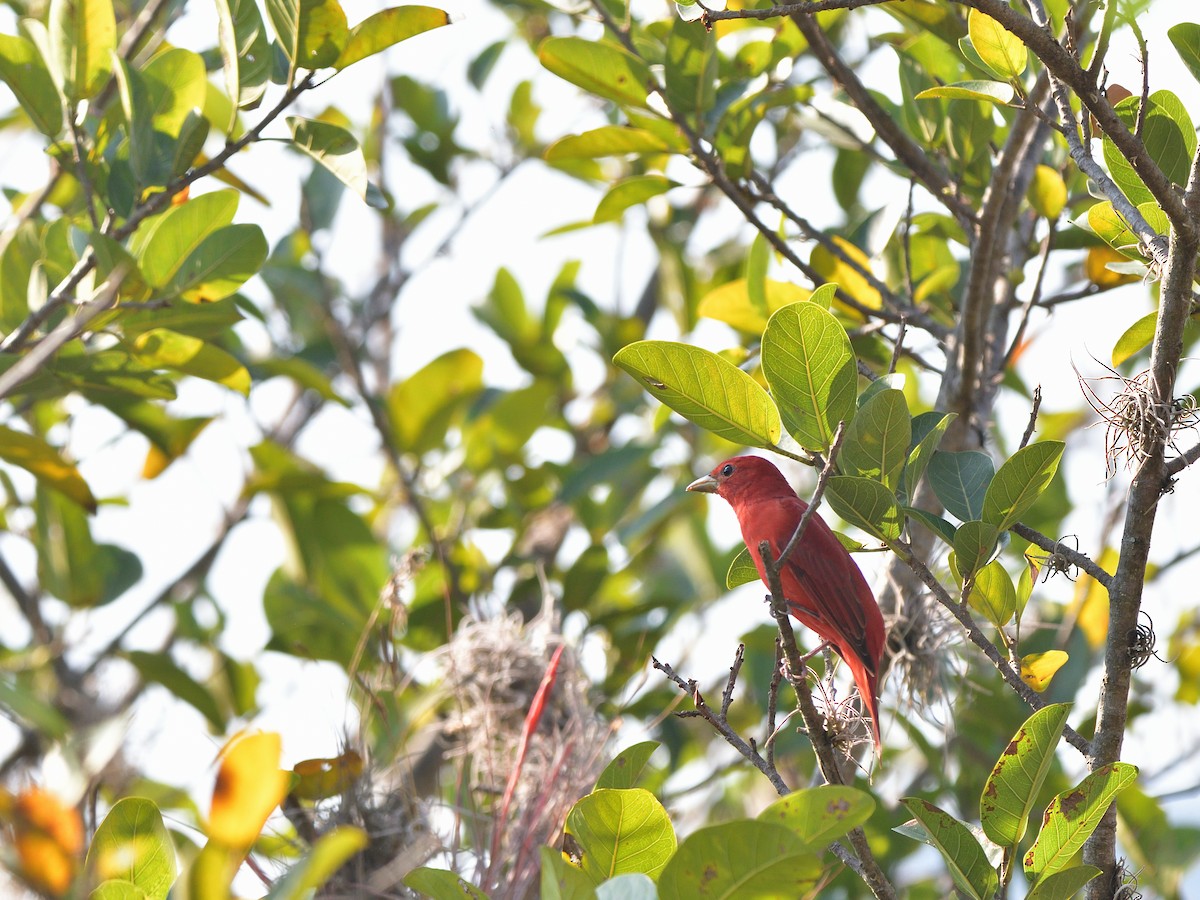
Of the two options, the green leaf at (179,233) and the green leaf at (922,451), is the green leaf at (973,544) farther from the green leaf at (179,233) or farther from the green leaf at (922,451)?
the green leaf at (179,233)

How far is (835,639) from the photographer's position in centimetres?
326

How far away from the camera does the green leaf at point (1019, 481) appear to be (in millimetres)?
2160

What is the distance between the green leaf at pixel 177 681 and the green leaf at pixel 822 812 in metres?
3.24

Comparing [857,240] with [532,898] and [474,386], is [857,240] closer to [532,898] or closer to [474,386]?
[474,386]

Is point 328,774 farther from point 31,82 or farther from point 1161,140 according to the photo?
point 1161,140

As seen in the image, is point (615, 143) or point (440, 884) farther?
point (615, 143)

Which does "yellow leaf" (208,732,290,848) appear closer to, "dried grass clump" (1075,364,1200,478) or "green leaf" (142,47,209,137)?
"dried grass clump" (1075,364,1200,478)

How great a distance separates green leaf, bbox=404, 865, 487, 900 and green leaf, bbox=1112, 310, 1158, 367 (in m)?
1.75

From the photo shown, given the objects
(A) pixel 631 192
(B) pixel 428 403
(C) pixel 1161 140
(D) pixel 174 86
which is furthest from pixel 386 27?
(B) pixel 428 403

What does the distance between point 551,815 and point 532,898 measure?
0.72 feet

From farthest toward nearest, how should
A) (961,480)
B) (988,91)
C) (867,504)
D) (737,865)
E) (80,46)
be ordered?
(80,46) < (988,91) < (961,480) < (867,504) < (737,865)

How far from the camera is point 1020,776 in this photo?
7.06 ft

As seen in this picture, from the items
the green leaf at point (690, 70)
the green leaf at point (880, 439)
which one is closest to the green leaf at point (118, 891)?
the green leaf at point (880, 439)

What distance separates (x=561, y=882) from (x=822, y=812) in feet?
1.30
